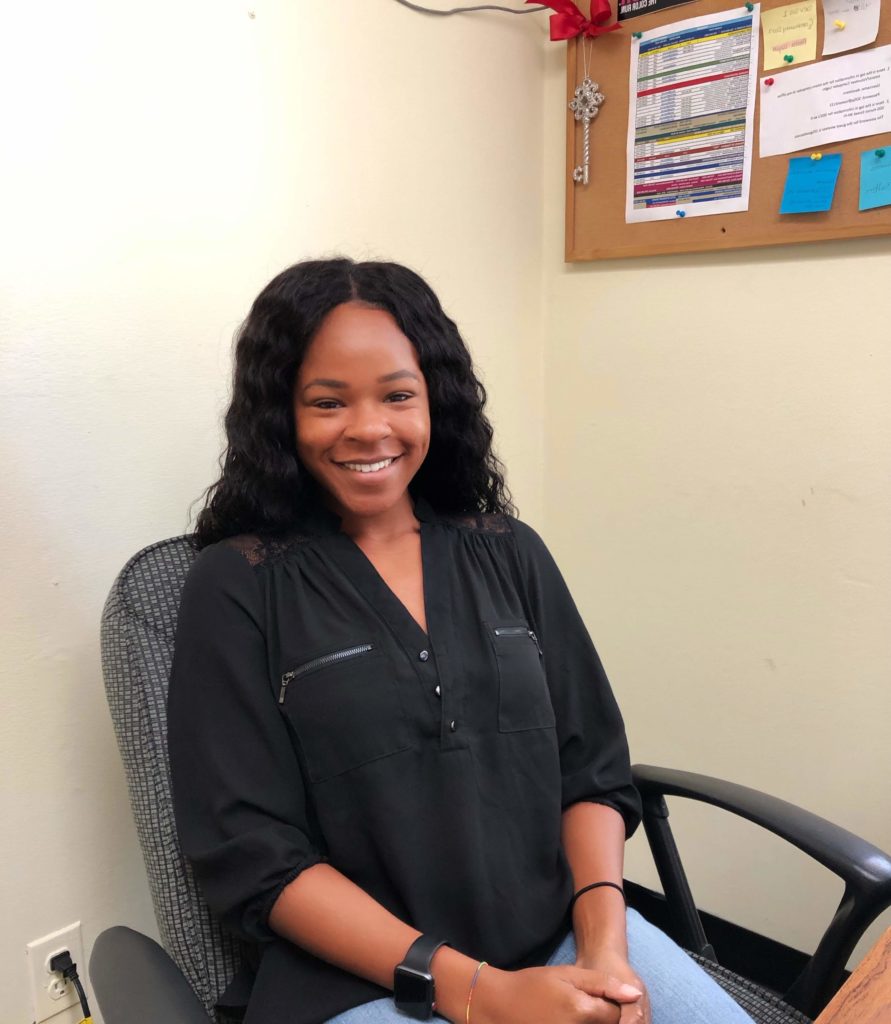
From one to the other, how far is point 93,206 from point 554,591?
808 mm

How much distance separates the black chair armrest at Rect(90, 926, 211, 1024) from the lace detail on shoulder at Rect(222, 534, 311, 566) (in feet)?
1.37

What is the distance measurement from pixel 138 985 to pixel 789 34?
5.46 feet

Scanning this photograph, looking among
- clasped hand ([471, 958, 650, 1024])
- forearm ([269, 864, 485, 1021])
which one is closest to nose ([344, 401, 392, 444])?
forearm ([269, 864, 485, 1021])

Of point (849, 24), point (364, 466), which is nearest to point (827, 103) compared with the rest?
point (849, 24)

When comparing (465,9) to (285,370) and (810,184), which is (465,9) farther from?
(285,370)

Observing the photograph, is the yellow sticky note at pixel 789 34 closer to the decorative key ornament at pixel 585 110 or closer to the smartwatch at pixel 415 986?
the decorative key ornament at pixel 585 110

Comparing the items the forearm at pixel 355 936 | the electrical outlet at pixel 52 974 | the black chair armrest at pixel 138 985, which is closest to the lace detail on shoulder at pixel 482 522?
the forearm at pixel 355 936

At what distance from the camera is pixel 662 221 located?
164cm

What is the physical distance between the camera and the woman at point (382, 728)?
0.88 meters

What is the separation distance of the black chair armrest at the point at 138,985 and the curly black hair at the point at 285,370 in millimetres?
463

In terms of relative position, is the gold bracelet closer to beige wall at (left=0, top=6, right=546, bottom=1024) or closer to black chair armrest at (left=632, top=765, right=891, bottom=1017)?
black chair armrest at (left=632, top=765, right=891, bottom=1017)

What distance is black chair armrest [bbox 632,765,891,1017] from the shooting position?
0.95 m

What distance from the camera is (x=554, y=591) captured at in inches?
46.1

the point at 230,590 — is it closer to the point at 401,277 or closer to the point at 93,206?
the point at 401,277
